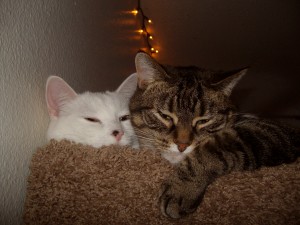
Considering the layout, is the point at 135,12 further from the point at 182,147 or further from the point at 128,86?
the point at 182,147

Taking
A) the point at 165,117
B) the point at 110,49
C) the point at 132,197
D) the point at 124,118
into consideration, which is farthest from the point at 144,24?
the point at 132,197

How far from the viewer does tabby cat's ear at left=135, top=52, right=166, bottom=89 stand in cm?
110

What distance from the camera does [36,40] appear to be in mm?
939

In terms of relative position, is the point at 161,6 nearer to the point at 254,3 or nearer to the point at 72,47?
the point at 254,3

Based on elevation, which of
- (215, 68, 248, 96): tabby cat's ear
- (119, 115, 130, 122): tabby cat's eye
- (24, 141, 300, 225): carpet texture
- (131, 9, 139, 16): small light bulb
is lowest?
(24, 141, 300, 225): carpet texture

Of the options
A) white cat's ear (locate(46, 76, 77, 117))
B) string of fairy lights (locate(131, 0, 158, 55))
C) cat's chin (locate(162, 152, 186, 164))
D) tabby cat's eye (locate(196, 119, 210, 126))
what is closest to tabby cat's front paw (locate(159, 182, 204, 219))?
cat's chin (locate(162, 152, 186, 164))

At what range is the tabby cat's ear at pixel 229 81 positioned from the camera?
106 centimetres

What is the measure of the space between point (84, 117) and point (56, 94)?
5.7 inches

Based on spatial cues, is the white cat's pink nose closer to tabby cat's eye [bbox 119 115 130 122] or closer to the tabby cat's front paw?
tabby cat's eye [bbox 119 115 130 122]

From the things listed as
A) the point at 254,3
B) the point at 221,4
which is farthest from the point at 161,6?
the point at 254,3

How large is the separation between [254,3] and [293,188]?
2.24 m

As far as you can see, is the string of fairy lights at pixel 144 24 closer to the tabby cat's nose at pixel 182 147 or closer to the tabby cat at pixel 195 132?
the tabby cat at pixel 195 132

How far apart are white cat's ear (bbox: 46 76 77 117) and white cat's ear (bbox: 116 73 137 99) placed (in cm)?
27

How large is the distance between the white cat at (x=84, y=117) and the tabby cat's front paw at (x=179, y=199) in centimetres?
34
